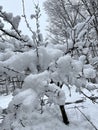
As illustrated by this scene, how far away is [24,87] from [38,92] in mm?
273

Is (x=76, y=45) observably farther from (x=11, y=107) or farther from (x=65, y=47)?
(x=11, y=107)

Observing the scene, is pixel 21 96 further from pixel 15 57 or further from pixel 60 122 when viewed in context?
pixel 60 122

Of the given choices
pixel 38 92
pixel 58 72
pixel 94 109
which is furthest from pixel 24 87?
pixel 94 109

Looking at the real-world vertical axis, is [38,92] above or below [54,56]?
below

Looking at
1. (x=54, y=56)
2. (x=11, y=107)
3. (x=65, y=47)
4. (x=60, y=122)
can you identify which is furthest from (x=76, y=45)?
(x=60, y=122)

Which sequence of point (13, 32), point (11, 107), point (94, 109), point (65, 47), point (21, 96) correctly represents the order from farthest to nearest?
point (94, 109)
point (65, 47)
point (13, 32)
point (11, 107)
point (21, 96)

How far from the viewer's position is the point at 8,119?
3258mm

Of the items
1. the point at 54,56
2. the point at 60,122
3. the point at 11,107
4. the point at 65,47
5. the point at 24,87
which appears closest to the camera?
the point at 24,87

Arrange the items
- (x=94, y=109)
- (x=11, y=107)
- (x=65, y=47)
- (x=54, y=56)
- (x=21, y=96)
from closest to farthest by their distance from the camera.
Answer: (x=21, y=96), (x=11, y=107), (x=54, y=56), (x=65, y=47), (x=94, y=109)

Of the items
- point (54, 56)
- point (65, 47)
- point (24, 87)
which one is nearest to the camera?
point (24, 87)

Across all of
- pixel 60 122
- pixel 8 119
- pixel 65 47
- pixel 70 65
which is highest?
pixel 65 47

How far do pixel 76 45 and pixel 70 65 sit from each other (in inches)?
35.7

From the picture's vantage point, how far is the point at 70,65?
3156 millimetres

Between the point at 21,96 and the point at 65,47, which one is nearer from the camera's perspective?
the point at 21,96
